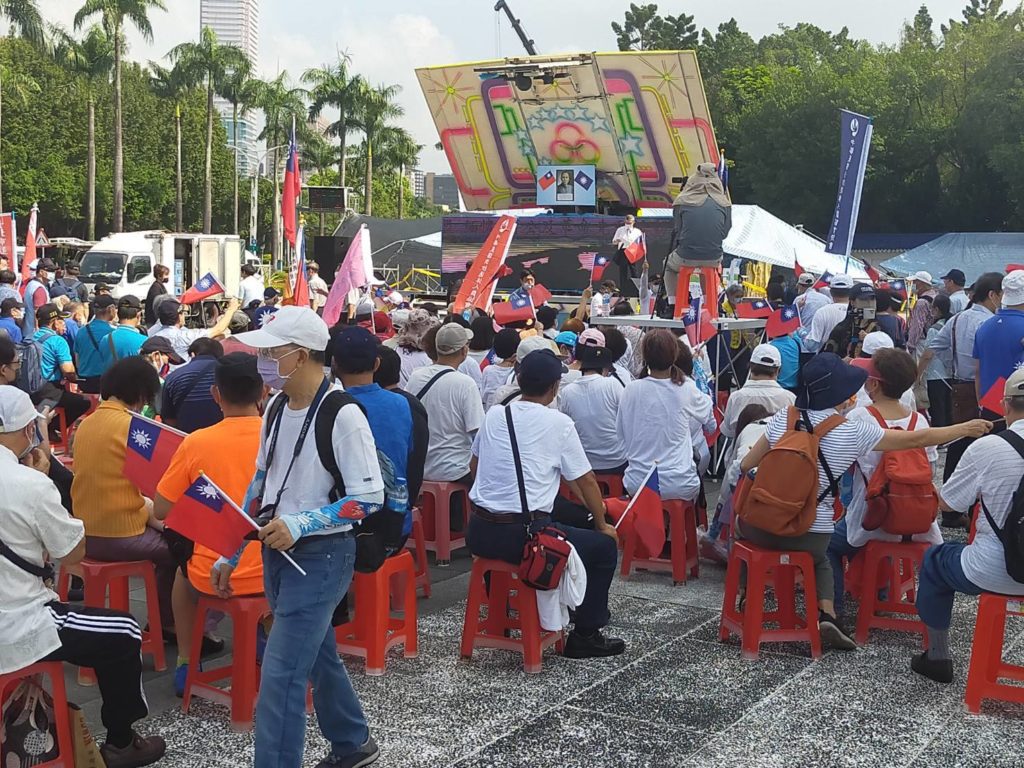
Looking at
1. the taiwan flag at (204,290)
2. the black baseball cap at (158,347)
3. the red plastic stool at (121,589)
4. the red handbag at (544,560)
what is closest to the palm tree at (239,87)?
A: the taiwan flag at (204,290)

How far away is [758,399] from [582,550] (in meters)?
1.86

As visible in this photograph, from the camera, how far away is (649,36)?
67375 millimetres

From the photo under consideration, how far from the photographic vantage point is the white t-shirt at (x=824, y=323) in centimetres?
1025

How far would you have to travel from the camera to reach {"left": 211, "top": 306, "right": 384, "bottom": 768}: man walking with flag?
3.32 m

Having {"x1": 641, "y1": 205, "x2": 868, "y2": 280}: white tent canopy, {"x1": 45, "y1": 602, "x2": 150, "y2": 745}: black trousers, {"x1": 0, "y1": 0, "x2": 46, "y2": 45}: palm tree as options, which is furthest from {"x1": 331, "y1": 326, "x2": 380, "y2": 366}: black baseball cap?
{"x1": 0, "y1": 0, "x2": 46, "y2": 45}: palm tree

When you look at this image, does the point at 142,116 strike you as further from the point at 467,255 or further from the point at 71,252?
the point at 467,255

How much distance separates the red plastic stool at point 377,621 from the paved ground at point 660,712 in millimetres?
87

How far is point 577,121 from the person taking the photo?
24.3 metres

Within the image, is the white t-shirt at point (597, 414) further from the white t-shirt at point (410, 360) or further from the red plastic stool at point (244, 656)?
the red plastic stool at point (244, 656)

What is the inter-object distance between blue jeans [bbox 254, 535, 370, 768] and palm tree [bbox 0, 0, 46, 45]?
34896 mm

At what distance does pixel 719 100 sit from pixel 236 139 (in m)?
24.5

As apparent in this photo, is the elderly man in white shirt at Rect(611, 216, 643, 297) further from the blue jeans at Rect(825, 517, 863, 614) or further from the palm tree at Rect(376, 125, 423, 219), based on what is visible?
the palm tree at Rect(376, 125, 423, 219)

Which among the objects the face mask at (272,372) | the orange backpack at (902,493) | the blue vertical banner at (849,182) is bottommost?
the orange backpack at (902,493)

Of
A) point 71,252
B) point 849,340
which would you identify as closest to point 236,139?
point 71,252
